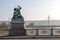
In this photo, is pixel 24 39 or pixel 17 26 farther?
pixel 17 26

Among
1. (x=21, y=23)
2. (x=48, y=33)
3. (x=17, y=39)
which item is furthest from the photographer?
(x=48, y=33)

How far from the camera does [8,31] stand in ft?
79.8

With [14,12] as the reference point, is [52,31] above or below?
below

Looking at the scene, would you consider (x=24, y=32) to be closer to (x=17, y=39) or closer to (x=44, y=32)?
(x=44, y=32)

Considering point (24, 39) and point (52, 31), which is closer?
point (24, 39)

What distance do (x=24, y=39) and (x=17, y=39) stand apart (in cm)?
66

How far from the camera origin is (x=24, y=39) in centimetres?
1980

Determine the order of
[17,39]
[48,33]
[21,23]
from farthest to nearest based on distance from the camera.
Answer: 1. [48,33]
2. [21,23]
3. [17,39]

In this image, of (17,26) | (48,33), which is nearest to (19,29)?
(17,26)

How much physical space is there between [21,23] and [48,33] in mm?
3782

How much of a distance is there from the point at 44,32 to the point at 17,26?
3.27 meters

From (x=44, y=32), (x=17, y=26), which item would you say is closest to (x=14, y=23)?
(x=17, y=26)

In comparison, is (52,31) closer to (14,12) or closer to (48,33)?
(48,33)

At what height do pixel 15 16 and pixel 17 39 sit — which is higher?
pixel 15 16
